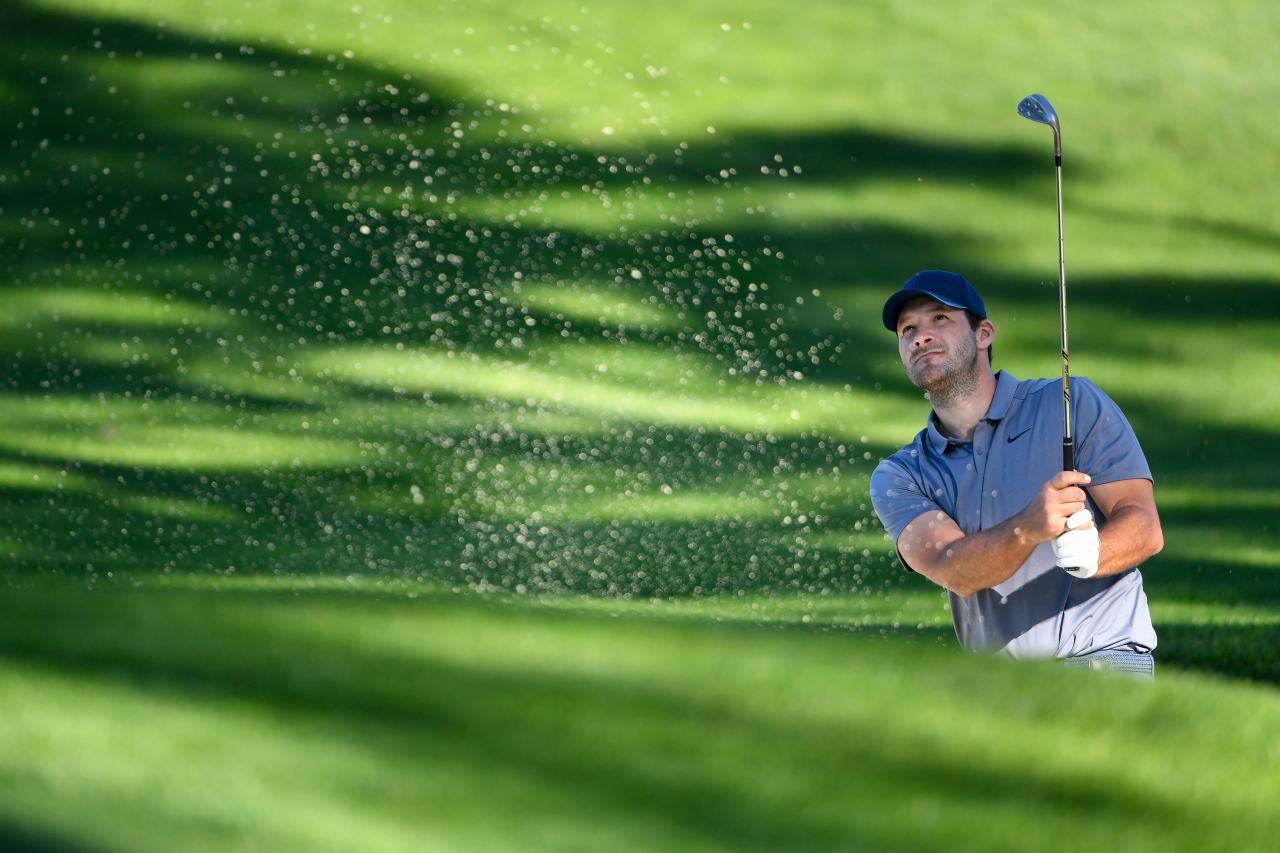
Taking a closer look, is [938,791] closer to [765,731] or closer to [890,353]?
[765,731]

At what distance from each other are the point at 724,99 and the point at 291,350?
85.2 inches

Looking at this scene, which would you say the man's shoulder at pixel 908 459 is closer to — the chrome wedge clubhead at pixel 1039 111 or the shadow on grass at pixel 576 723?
the chrome wedge clubhead at pixel 1039 111

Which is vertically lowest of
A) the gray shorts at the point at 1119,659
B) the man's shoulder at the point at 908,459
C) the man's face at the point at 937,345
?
the gray shorts at the point at 1119,659

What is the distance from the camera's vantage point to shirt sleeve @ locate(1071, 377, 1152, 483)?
7.39 feet

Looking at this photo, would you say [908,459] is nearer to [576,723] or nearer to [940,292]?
[940,292]

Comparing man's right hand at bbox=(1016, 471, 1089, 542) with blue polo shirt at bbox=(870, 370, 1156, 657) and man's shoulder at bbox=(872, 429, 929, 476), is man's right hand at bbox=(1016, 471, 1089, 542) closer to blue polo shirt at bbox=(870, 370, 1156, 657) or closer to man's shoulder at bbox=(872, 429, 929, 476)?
blue polo shirt at bbox=(870, 370, 1156, 657)

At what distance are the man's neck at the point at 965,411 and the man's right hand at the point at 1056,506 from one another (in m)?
0.33

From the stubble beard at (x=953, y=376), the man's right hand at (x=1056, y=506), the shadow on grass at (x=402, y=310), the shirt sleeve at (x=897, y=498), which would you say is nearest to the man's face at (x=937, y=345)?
the stubble beard at (x=953, y=376)

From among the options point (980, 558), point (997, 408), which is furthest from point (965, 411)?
point (980, 558)

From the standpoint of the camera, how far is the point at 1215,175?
6.16 m

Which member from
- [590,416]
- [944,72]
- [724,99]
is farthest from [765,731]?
[944,72]

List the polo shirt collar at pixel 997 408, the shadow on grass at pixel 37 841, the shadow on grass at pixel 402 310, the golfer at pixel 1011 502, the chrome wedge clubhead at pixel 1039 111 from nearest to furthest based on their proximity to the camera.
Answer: the shadow on grass at pixel 37 841 < the golfer at pixel 1011 502 < the polo shirt collar at pixel 997 408 < the chrome wedge clubhead at pixel 1039 111 < the shadow on grass at pixel 402 310

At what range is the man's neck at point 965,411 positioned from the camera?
2.36 metres

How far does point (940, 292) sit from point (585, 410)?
97.1 inches
